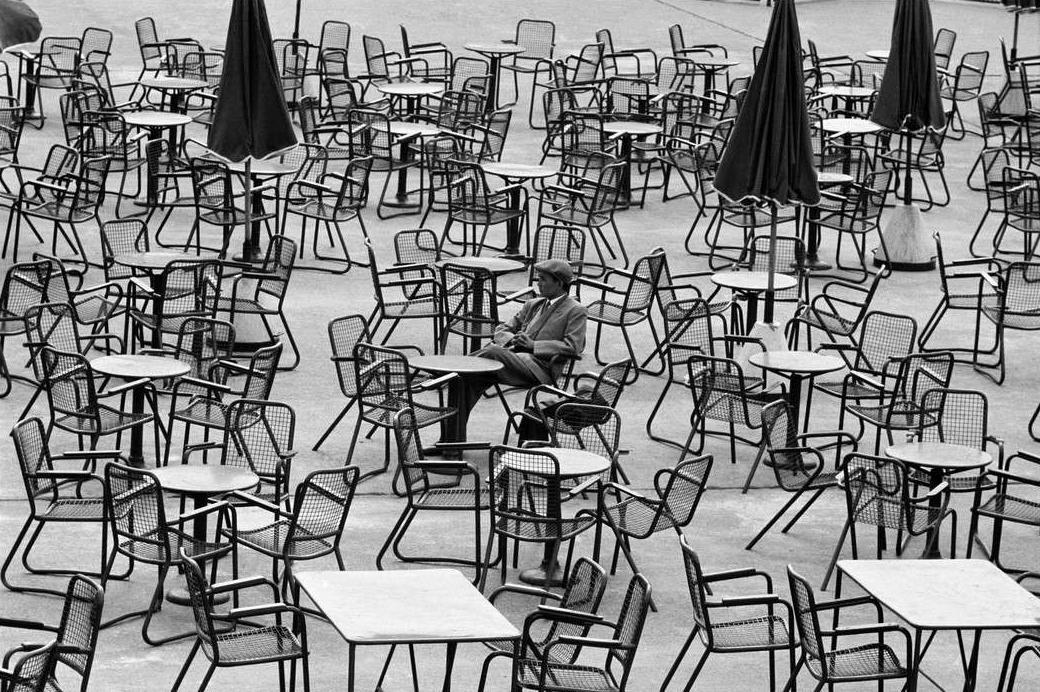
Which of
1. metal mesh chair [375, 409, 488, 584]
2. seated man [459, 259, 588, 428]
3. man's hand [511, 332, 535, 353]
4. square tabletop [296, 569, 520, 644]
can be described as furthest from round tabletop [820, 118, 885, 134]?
square tabletop [296, 569, 520, 644]

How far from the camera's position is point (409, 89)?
22.3 m

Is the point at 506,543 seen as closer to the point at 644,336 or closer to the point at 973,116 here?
the point at 644,336

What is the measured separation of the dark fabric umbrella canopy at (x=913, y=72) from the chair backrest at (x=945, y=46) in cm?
772

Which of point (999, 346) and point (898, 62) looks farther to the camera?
point (898, 62)

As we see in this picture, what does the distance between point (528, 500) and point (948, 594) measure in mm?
2683

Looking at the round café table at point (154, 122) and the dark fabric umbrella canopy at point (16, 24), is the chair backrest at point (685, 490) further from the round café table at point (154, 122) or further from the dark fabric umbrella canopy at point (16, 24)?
the round café table at point (154, 122)

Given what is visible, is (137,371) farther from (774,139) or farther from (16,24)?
(774,139)

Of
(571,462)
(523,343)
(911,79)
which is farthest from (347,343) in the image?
(911,79)

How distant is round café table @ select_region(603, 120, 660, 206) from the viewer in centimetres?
2067

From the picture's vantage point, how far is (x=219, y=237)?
19391 millimetres

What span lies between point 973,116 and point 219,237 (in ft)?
44.6

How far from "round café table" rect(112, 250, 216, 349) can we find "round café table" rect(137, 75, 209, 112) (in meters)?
6.93

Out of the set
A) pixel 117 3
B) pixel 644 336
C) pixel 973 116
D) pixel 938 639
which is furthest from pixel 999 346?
pixel 117 3

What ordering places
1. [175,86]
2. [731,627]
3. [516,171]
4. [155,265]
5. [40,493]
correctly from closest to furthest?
1. [731,627]
2. [40,493]
3. [155,265]
4. [516,171]
5. [175,86]
